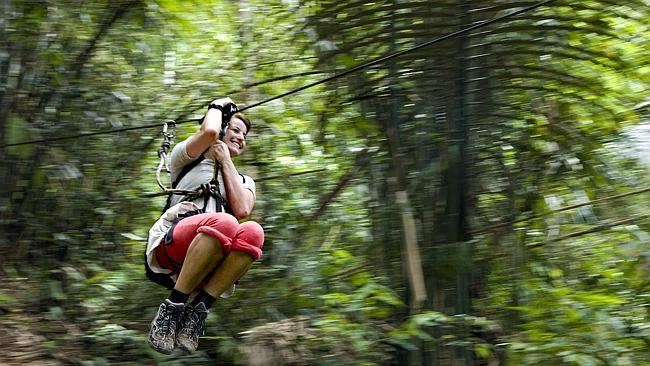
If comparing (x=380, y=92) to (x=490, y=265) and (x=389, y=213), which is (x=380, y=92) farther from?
(x=490, y=265)

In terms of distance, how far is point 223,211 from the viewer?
12.6 feet

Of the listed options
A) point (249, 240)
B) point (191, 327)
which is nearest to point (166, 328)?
point (191, 327)

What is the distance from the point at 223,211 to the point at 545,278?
1663mm

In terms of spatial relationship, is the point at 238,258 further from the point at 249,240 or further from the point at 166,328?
the point at 166,328

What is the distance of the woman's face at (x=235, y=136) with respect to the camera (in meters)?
3.92

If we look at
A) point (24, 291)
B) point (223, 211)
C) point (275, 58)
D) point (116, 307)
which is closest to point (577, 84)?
point (223, 211)

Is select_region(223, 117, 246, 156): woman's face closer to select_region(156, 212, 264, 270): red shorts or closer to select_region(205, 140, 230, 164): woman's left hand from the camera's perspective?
select_region(205, 140, 230, 164): woman's left hand

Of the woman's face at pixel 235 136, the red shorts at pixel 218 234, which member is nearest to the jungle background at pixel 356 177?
the woman's face at pixel 235 136

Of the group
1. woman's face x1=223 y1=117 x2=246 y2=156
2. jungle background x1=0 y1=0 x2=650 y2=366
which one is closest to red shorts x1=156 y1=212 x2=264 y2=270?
woman's face x1=223 y1=117 x2=246 y2=156

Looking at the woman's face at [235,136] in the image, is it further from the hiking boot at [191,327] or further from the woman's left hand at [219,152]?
the hiking boot at [191,327]

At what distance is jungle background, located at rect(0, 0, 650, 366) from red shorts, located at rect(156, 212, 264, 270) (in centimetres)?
71

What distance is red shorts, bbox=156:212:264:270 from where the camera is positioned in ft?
11.9

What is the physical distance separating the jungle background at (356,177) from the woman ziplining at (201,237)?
68 cm

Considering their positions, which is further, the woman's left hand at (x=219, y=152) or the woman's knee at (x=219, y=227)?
the woman's left hand at (x=219, y=152)
